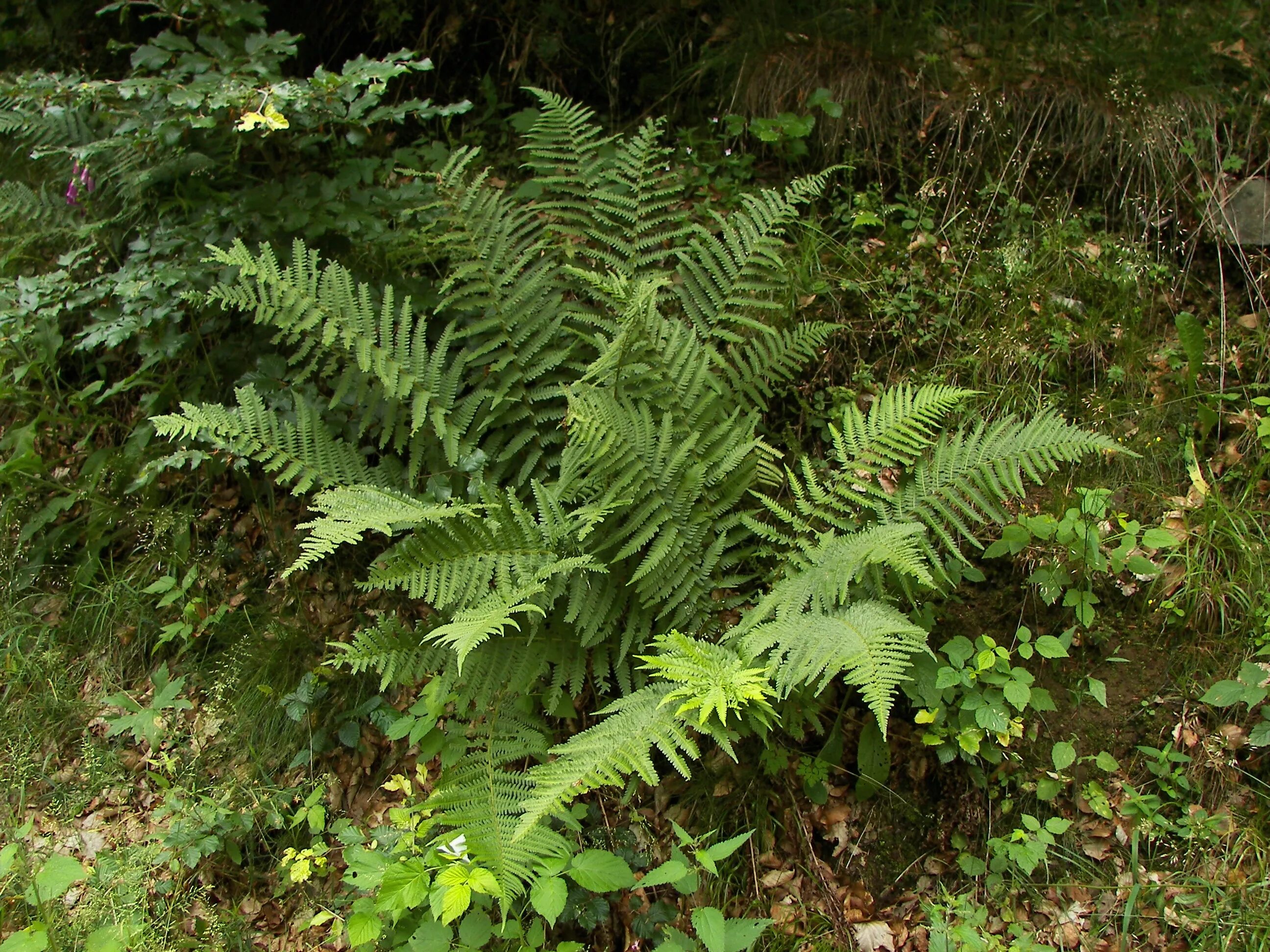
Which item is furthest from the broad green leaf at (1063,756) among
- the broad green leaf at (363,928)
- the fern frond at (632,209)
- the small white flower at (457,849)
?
the fern frond at (632,209)

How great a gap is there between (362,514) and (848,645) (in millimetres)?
1291

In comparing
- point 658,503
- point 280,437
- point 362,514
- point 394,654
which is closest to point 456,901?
point 394,654

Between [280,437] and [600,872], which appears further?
[280,437]

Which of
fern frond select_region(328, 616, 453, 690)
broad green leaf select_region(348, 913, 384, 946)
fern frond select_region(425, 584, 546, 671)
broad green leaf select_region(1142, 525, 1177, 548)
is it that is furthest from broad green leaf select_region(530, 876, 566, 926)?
broad green leaf select_region(1142, 525, 1177, 548)

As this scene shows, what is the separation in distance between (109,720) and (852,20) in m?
3.97

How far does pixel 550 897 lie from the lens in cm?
216

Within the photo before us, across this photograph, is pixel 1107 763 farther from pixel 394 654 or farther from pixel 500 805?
pixel 394 654

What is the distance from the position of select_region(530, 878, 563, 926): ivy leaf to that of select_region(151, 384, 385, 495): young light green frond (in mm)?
1348

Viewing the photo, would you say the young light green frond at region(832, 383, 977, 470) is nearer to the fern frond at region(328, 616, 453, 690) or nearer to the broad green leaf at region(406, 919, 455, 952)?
the fern frond at region(328, 616, 453, 690)

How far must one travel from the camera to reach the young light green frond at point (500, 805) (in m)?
2.24

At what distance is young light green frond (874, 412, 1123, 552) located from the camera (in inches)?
100

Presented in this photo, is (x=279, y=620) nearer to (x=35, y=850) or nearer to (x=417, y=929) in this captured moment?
(x=35, y=850)

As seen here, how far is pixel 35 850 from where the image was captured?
113 inches

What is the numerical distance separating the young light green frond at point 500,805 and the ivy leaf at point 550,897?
31mm
